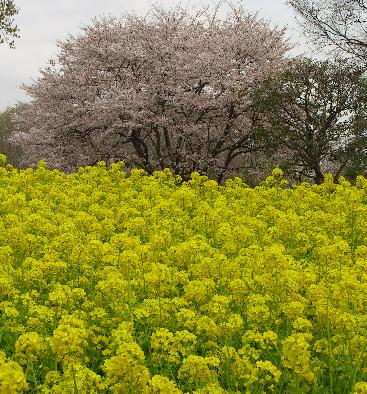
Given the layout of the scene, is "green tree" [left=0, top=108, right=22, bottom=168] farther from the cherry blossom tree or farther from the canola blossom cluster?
the canola blossom cluster

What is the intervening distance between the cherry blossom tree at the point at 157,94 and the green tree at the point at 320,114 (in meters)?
1.75

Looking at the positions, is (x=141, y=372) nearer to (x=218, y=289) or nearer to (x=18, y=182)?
(x=218, y=289)

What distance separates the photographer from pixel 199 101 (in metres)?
27.6

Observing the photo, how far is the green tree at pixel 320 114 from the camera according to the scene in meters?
25.0

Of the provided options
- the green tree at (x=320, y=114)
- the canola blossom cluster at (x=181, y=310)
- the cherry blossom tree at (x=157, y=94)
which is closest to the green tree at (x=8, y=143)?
the cherry blossom tree at (x=157, y=94)

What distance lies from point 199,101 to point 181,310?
22.7 meters

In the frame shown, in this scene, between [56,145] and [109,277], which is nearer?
[109,277]

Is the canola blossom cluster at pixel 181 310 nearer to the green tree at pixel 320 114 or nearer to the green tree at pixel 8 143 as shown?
the green tree at pixel 320 114

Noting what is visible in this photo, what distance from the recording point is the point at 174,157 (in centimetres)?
2812

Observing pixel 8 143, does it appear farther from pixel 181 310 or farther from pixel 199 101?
pixel 181 310

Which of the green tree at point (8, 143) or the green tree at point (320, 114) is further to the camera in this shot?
the green tree at point (8, 143)

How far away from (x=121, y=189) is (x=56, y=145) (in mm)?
15949

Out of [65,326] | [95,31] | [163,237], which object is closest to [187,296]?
[65,326]

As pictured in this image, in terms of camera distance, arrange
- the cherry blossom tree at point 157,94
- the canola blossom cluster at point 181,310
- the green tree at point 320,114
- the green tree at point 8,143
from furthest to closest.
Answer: the green tree at point 8,143 → the cherry blossom tree at point 157,94 → the green tree at point 320,114 → the canola blossom cluster at point 181,310
